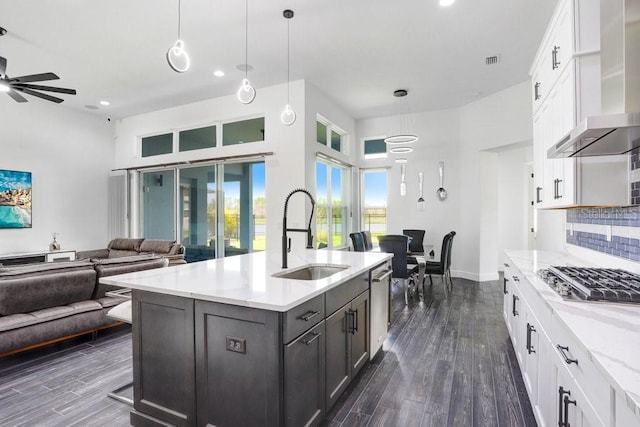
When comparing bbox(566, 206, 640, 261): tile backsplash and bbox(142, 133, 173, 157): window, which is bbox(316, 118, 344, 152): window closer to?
bbox(142, 133, 173, 157): window

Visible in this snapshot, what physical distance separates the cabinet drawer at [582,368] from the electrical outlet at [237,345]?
139 centimetres

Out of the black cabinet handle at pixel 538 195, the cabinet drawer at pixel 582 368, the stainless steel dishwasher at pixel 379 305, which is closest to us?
the cabinet drawer at pixel 582 368

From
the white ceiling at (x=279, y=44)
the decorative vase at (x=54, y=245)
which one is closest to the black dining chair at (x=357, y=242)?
the white ceiling at (x=279, y=44)

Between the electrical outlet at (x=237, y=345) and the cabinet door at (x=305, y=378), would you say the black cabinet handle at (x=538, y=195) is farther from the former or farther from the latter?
the electrical outlet at (x=237, y=345)

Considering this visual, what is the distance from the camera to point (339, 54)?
441 centimetres

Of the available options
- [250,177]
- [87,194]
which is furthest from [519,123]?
[87,194]

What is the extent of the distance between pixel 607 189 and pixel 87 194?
28.3ft

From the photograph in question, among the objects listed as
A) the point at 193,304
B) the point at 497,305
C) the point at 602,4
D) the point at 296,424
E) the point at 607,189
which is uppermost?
the point at 602,4

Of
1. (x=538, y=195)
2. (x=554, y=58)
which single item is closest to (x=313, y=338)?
(x=538, y=195)

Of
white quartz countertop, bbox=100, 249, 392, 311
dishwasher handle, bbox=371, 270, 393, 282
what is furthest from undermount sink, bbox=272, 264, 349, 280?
dishwasher handle, bbox=371, 270, 393, 282

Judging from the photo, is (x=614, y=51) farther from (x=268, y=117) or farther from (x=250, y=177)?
(x=250, y=177)

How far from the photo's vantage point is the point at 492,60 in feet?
14.9

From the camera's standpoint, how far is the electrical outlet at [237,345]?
158 cm

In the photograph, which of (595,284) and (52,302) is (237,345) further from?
(52,302)
